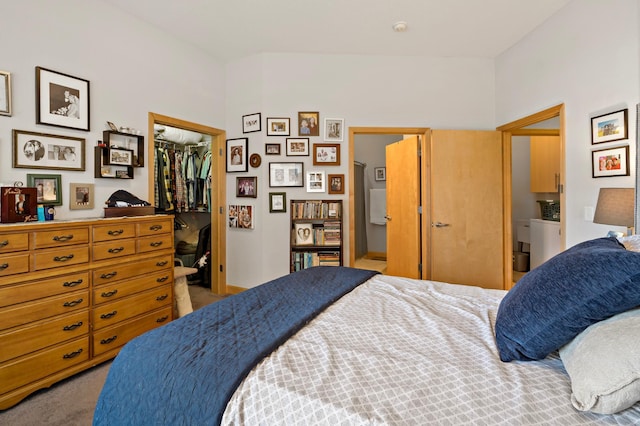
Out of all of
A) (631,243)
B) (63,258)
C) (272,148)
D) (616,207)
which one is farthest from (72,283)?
(616,207)

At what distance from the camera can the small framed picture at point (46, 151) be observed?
6.97 ft

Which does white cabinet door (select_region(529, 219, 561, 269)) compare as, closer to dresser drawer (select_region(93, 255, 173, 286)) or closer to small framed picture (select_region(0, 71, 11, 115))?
dresser drawer (select_region(93, 255, 173, 286))

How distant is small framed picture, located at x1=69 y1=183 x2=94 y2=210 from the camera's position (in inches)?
94.3

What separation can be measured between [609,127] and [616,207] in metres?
0.68

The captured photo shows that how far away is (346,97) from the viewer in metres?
3.66

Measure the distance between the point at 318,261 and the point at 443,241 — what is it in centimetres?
146

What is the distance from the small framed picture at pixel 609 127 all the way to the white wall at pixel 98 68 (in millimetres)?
3673

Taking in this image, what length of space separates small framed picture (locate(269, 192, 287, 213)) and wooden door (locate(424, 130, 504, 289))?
1.76 meters

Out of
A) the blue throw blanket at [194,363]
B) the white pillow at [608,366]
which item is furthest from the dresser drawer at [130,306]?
the white pillow at [608,366]

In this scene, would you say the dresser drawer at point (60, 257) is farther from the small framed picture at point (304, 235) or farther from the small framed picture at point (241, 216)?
the small framed picture at point (304, 235)

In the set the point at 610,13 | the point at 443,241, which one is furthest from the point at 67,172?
the point at 610,13

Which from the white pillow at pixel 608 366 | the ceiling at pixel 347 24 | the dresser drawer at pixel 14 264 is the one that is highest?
the ceiling at pixel 347 24

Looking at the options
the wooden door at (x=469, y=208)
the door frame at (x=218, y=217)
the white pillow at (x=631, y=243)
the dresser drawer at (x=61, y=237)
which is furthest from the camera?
the door frame at (x=218, y=217)

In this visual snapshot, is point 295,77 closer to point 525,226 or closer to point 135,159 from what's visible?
point 135,159
